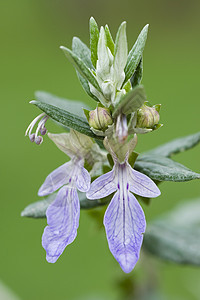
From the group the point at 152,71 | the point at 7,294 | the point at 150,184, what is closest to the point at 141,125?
the point at 150,184

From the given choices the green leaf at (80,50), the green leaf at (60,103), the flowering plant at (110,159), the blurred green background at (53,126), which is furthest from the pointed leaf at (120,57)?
the blurred green background at (53,126)

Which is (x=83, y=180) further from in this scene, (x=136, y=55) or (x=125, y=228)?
(x=136, y=55)

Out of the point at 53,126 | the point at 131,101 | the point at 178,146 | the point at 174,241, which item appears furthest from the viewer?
the point at 53,126

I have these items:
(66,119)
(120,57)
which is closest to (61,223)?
(66,119)

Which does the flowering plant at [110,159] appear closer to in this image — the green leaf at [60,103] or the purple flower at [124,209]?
the purple flower at [124,209]

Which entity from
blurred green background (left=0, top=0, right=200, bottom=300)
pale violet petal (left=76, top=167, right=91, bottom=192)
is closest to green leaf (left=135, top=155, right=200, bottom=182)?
pale violet petal (left=76, top=167, right=91, bottom=192)

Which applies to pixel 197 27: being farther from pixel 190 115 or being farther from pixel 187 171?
pixel 187 171

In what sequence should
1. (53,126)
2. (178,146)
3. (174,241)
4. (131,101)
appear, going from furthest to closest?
(53,126) → (174,241) → (178,146) → (131,101)
